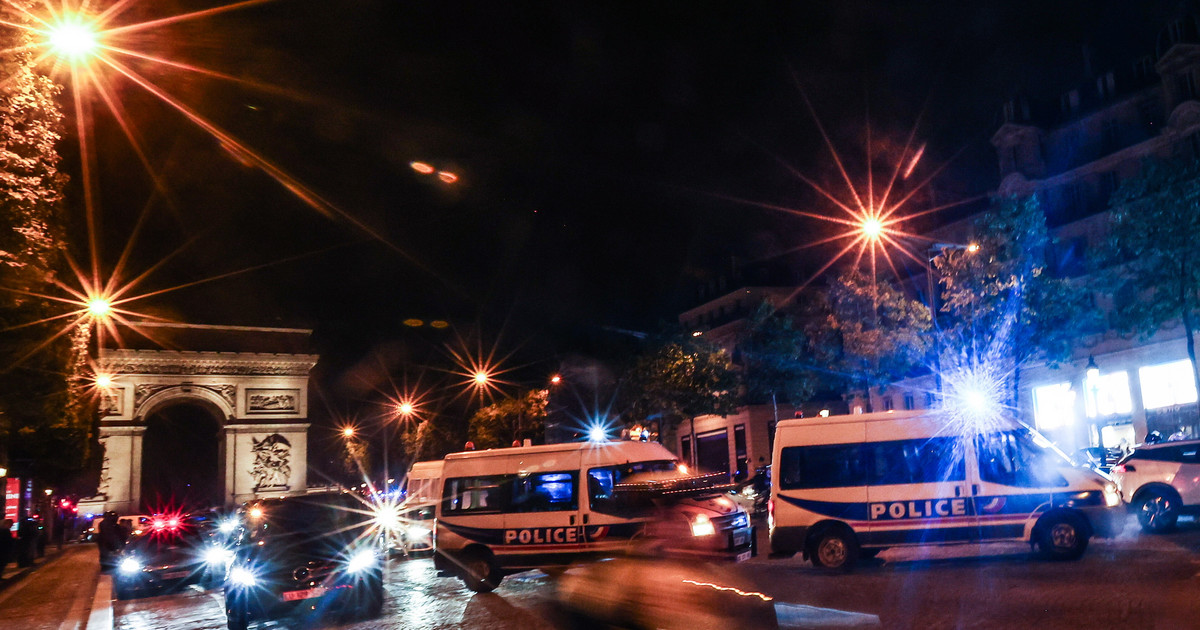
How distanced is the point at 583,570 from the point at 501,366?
161 feet

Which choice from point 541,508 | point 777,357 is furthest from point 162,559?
point 777,357

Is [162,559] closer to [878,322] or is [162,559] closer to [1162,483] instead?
[1162,483]

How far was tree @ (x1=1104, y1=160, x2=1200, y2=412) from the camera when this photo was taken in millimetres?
24188

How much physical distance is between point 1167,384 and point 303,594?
3533 cm

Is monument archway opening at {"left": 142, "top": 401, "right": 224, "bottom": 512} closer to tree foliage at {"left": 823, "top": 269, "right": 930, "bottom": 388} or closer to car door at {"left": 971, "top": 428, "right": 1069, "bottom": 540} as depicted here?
tree foliage at {"left": 823, "top": 269, "right": 930, "bottom": 388}

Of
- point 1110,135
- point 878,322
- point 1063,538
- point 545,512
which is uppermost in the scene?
point 1110,135

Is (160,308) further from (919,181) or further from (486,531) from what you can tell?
(486,531)

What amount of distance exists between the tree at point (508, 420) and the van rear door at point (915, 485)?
32.6m

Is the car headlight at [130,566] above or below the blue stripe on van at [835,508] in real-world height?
below

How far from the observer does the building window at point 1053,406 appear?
3991 cm

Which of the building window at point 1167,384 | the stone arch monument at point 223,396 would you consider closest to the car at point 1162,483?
the building window at point 1167,384

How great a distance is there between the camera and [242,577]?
13062mm

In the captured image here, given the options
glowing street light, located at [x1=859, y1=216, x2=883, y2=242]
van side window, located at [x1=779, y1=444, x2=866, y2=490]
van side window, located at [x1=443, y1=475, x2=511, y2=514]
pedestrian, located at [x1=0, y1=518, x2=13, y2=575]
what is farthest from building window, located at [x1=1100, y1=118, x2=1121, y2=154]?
pedestrian, located at [x1=0, y1=518, x2=13, y2=575]

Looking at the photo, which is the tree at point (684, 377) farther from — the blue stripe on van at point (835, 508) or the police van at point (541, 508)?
the blue stripe on van at point (835, 508)
